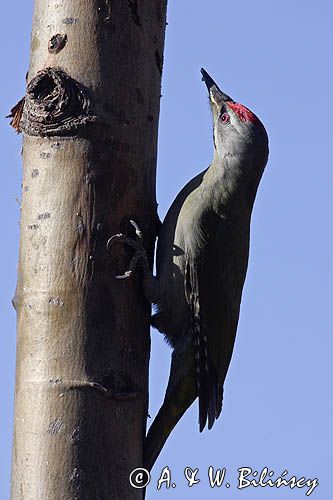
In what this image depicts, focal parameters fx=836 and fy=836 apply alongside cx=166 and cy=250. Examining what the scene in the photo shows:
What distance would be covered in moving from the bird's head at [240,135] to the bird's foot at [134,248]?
142 cm

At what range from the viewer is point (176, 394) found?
377 cm

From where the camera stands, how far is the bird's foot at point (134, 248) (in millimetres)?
2842

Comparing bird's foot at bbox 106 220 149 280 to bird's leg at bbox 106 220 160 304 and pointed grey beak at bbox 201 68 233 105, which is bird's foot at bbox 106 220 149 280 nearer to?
bird's leg at bbox 106 220 160 304

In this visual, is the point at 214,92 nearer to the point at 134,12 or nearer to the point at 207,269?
the point at 207,269

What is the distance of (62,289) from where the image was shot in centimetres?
257

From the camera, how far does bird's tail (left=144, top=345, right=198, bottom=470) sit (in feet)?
11.2

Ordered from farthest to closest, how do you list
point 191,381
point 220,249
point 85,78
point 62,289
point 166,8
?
1. point 220,249
2. point 191,381
3. point 166,8
4. point 85,78
5. point 62,289

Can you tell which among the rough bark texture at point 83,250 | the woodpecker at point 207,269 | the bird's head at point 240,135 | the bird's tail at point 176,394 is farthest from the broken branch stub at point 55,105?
the bird's head at point 240,135

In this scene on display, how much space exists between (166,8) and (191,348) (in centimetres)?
154

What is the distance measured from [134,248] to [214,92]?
1953mm

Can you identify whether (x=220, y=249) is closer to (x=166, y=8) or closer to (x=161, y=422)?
(x=161, y=422)

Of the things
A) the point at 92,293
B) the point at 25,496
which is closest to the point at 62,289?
the point at 92,293

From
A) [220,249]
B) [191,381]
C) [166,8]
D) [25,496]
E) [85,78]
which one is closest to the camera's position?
[25,496]

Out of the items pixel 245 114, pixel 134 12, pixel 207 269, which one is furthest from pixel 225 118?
pixel 134 12
